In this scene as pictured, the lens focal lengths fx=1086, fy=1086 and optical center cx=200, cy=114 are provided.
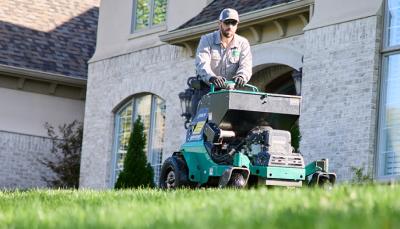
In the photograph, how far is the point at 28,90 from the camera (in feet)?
96.1

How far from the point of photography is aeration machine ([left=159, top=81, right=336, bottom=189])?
1238cm

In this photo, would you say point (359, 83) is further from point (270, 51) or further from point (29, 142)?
point (29, 142)

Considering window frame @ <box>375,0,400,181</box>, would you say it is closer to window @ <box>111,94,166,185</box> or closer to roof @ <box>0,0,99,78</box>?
window @ <box>111,94,166,185</box>

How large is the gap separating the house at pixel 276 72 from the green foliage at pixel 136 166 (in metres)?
0.84

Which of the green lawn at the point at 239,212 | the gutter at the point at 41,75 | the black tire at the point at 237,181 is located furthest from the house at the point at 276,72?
the green lawn at the point at 239,212

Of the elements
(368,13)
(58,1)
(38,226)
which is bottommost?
(38,226)

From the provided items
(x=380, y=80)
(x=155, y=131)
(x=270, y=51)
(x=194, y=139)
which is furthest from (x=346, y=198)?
(x=155, y=131)

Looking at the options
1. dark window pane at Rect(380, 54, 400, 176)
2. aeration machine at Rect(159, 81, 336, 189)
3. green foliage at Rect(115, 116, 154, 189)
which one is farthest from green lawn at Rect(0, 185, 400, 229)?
green foliage at Rect(115, 116, 154, 189)

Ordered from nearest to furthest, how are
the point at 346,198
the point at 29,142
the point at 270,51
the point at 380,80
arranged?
the point at 346,198 < the point at 380,80 < the point at 270,51 < the point at 29,142

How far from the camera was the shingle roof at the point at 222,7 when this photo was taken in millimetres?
20531

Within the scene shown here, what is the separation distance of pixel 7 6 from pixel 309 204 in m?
24.3

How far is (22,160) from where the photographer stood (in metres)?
29.1

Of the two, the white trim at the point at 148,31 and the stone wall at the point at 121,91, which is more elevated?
the white trim at the point at 148,31

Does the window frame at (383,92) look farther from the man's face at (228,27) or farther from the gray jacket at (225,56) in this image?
the man's face at (228,27)
